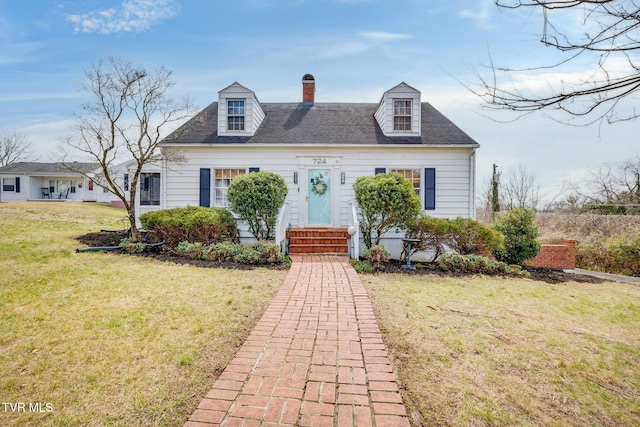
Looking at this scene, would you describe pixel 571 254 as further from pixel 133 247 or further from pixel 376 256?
pixel 133 247

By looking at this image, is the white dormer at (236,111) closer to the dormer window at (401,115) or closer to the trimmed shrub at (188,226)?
the trimmed shrub at (188,226)

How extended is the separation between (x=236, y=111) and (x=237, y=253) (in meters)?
5.86

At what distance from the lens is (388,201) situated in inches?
305

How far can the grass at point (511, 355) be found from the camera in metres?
2.39

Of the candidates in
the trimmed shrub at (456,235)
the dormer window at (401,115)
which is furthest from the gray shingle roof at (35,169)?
the trimmed shrub at (456,235)

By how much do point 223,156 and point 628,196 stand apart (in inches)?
817

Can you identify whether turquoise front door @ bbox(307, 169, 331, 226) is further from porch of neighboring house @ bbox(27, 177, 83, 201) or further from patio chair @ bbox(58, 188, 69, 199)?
patio chair @ bbox(58, 188, 69, 199)

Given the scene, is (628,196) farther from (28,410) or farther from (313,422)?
(28,410)

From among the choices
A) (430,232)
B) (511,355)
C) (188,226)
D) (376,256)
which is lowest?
(511,355)

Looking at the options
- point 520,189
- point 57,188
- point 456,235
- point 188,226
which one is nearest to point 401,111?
point 456,235

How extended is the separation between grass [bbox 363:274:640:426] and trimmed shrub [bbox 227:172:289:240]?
3.94m

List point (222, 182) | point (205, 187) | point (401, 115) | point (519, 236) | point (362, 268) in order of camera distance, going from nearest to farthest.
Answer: point (362, 268) → point (519, 236) → point (205, 187) → point (222, 182) → point (401, 115)

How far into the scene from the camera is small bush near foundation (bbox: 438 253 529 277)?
308 inches

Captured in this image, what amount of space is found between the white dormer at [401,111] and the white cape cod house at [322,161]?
3 centimetres
